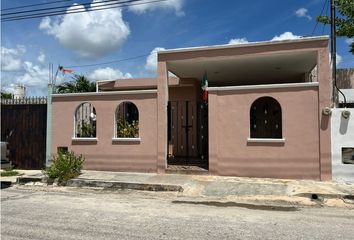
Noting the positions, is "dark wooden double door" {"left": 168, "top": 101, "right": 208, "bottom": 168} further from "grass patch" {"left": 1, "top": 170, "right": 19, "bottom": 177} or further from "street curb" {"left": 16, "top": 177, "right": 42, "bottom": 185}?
"grass patch" {"left": 1, "top": 170, "right": 19, "bottom": 177}

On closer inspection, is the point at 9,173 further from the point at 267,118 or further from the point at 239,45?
the point at 267,118

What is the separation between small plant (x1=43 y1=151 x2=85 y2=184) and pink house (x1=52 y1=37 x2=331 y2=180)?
0.95 meters

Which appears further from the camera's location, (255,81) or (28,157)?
(255,81)

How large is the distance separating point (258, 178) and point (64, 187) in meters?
5.94

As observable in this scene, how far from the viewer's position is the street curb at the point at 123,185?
9.12 metres

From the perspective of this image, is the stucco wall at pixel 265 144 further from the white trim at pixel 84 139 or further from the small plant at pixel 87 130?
the small plant at pixel 87 130

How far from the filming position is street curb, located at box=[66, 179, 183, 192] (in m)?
9.12

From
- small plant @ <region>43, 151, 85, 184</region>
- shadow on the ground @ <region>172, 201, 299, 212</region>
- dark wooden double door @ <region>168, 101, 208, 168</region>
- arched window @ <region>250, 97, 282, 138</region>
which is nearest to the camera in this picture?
shadow on the ground @ <region>172, 201, 299, 212</region>

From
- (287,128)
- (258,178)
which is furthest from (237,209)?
(287,128)

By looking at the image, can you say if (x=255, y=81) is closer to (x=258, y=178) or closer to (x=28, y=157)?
(x=258, y=178)

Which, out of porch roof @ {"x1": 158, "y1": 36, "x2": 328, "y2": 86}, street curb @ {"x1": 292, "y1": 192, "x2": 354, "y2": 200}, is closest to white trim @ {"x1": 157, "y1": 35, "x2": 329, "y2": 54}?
porch roof @ {"x1": 158, "y1": 36, "x2": 328, "y2": 86}

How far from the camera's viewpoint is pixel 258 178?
10.1 m

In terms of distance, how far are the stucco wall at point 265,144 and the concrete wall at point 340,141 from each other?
1.32 feet

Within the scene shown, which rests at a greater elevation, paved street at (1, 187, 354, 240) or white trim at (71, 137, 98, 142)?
white trim at (71, 137, 98, 142)
